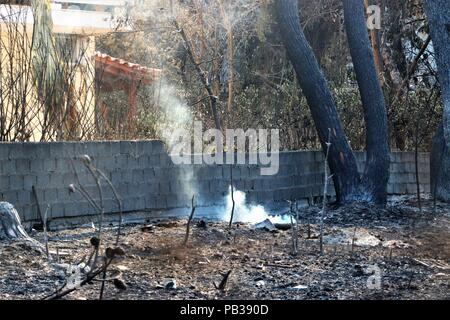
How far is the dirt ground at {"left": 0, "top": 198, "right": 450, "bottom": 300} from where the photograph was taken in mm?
5977

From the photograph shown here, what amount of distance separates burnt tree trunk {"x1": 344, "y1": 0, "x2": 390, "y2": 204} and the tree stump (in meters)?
5.27

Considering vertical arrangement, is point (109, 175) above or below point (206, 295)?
above

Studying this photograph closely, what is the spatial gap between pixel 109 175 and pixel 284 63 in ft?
35.8

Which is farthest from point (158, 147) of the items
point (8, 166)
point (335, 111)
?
point (335, 111)

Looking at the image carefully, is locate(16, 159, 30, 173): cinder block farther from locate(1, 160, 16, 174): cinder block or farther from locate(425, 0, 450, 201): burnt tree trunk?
locate(425, 0, 450, 201): burnt tree trunk

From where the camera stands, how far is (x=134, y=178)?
10094 millimetres

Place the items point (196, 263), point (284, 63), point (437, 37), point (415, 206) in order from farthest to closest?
1. point (284, 63)
2. point (415, 206)
3. point (437, 37)
4. point (196, 263)

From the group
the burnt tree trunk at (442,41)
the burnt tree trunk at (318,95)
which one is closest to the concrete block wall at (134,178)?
the burnt tree trunk at (318,95)

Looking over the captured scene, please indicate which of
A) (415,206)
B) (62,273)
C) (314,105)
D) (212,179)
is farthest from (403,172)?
(62,273)

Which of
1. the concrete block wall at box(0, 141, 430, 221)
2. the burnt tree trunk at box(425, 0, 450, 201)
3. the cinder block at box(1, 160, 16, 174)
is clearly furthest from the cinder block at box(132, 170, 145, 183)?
the burnt tree trunk at box(425, 0, 450, 201)

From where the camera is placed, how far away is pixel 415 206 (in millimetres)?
11812

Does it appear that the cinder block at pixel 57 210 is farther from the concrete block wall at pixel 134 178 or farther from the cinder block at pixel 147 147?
the cinder block at pixel 147 147

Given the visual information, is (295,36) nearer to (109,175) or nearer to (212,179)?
(212,179)

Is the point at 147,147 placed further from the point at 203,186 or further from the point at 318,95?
the point at 318,95
